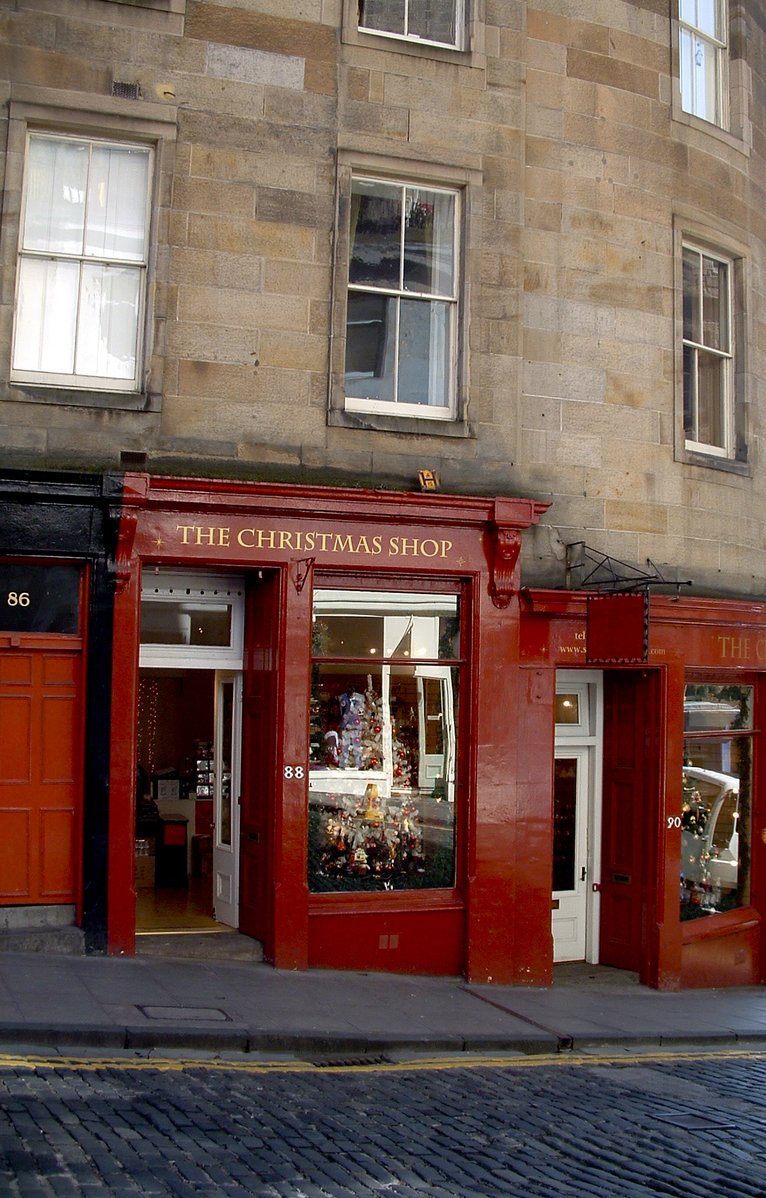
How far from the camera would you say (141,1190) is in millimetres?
6332

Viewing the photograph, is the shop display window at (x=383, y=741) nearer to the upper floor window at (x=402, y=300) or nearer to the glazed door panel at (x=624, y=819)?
the upper floor window at (x=402, y=300)

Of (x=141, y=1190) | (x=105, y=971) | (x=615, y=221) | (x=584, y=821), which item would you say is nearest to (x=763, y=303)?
(x=615, y=221)

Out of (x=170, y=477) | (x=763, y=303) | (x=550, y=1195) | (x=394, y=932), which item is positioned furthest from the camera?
(x=763, y=303)

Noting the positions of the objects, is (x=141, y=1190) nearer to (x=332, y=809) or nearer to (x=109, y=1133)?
(x=109, y=1133)

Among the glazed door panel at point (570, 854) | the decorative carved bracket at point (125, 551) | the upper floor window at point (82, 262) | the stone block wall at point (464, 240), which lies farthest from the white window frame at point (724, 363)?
the decorative carved bracket at point (125, 551)

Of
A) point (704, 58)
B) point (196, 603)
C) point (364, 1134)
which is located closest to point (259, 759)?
point (196, 603)

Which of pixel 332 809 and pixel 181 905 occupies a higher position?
pixel 332 809

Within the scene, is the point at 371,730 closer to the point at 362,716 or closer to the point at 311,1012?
the point at 362,716

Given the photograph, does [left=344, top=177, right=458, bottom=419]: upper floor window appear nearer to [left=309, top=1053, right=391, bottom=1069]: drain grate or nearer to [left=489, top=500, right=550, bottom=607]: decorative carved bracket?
[left=489, top=500, right=550, bottom=607]: decorative carved bracket

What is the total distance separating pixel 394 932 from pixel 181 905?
2.73 metres

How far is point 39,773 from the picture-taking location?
11.6 metres

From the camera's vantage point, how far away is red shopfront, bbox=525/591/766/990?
1347 centimetres

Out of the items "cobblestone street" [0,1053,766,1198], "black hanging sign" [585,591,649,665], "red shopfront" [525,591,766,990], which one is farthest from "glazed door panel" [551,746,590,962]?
"cobblestone street" [0,1053,766,1198]

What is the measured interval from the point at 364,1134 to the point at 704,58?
42.3 feet
